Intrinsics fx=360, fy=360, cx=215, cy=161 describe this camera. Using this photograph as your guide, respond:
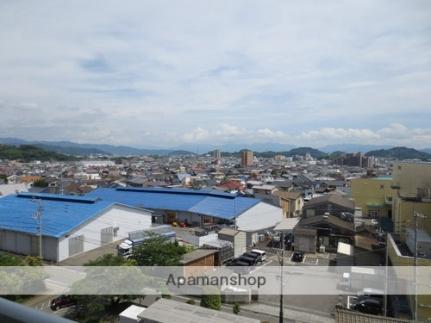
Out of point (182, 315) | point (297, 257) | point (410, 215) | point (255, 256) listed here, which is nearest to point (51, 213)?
point (255, 256)

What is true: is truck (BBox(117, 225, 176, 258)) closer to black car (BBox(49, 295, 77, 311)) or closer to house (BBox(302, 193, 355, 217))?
black car (BBox(49, 295, 77, 311))

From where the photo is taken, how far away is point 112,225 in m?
15.5

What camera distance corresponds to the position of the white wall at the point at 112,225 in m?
13.1

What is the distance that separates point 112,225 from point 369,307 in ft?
34.4

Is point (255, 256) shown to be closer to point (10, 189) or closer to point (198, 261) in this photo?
point (198, 261)

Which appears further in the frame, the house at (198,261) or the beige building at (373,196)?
the beige building at (373,196)

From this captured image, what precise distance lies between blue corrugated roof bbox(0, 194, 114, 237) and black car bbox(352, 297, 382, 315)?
9813mm

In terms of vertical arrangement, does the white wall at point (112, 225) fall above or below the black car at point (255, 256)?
above

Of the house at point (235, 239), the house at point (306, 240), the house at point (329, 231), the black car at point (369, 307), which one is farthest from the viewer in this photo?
the house at point (329, 231)

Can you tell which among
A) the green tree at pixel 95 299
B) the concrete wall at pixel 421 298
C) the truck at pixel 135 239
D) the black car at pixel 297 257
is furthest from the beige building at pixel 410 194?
the green tree at pixel 95 299

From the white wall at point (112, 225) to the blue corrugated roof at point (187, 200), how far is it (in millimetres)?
2687

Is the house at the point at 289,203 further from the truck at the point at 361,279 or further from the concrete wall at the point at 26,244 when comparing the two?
the concrete wall at the point at 26,244

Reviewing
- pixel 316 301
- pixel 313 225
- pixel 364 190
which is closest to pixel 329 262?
pixel 313 225

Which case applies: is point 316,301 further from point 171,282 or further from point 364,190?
point 364,190
